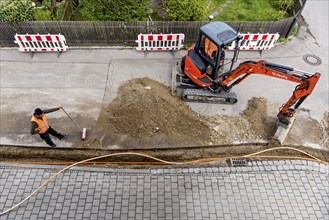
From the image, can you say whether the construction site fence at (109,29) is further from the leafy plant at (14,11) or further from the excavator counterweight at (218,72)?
the excavator counterweight at (218,72)

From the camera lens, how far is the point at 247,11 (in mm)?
13859

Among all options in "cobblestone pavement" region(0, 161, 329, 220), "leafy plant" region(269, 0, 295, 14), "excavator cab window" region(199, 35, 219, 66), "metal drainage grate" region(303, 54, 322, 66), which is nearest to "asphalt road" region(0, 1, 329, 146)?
"metal drainage grate" region(303, 54, 322, 66)

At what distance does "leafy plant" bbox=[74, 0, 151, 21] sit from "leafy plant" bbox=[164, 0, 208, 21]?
1090mm

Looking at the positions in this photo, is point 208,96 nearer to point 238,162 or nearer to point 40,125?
point 238,162

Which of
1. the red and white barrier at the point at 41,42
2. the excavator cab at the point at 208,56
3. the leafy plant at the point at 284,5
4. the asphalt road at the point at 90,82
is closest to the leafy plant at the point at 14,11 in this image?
the red and white barrier at the point at 41,42

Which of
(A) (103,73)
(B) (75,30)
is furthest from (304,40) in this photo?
(B) (75,30)

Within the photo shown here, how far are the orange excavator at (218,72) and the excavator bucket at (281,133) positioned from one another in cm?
14

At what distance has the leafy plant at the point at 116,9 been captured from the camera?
1077 cm

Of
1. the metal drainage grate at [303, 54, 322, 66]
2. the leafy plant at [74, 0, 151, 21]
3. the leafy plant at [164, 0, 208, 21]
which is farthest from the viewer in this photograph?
the metal drainage grate at [303, 54, 322, 66]

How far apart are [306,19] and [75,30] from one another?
11961 mm

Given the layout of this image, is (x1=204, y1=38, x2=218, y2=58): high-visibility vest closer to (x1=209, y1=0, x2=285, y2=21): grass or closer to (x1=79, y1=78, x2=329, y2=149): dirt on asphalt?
(x1=79, y1=78, x2=329, y2=149): dirt on asphalt

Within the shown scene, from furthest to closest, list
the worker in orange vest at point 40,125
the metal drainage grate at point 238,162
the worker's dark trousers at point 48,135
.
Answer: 1. the metal drainage grate at point 238,162
2. the worker's dark trousers at point 48,135
3. the worker in orange vest at point 40,125

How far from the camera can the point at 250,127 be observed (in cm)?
904

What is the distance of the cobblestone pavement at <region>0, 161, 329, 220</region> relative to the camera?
23.2ft
